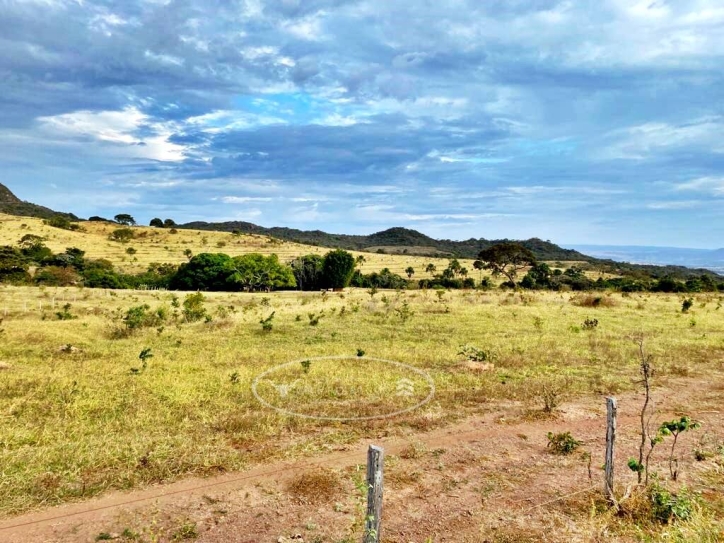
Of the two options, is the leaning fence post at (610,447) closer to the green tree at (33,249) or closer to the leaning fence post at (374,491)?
the leaning fence post at (374,491)

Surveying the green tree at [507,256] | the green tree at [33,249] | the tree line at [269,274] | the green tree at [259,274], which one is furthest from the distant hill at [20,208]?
the green tree at [507,256]

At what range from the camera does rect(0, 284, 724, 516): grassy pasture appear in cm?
718

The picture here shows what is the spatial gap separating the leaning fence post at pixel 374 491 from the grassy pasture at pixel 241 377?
329 cm

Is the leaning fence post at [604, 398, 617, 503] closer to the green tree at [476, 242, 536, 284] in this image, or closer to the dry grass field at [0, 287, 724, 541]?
the dry grass field at [0, 287, 724, 541]

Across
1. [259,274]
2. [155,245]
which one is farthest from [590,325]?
[155,245]

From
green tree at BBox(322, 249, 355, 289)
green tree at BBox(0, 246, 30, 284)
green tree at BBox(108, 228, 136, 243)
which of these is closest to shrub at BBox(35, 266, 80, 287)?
green tree at BBox(0, 246, 30, 284)

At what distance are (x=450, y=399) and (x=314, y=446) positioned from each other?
12.9 ft

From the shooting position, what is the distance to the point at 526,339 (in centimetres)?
1764

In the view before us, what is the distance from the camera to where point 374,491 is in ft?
14.5

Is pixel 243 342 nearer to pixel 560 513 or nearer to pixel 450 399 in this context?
pixel 450 399

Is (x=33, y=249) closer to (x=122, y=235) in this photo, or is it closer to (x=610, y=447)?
(x=122, y=235)

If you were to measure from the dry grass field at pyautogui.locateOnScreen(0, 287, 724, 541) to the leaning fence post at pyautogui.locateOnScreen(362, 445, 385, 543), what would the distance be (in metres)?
3.17
